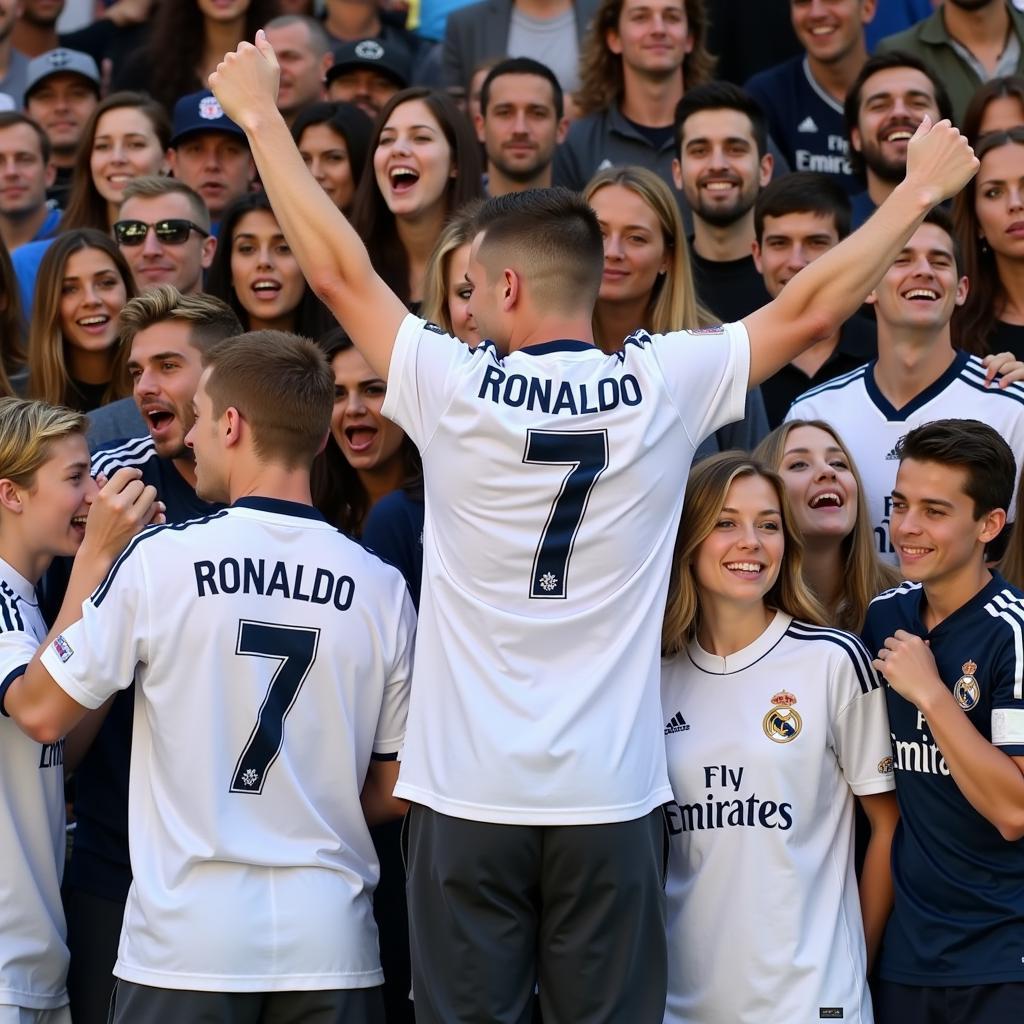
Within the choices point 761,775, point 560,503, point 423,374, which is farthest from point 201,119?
point 761,775

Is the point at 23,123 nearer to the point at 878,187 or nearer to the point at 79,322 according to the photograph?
the point at 79,322

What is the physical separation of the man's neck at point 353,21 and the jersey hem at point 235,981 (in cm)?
715

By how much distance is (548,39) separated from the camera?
998cm

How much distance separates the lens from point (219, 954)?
427 centimetres

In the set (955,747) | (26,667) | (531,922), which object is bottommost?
(531,922)

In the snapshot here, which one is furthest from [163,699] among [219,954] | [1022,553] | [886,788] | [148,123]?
[148,123]

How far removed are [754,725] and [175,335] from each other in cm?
257

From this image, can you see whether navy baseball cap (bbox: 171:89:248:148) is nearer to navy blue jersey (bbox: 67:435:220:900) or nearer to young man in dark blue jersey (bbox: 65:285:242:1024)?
young man in dark blue jersey (bbox: 65:285:242:1024)

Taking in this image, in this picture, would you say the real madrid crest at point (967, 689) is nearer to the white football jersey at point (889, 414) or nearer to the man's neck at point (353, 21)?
the white football jersey at point (889, 414)

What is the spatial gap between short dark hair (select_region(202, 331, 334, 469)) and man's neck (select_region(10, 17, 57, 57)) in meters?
7.01

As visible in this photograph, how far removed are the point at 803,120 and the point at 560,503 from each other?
18.6 ft

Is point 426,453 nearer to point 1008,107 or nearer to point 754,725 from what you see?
point 754,725

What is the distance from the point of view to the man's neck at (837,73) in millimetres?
9234

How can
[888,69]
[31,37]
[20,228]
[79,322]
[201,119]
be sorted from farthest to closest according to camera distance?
[31,37] → [20,228] → [201,119] → [888,69] → [79,322]
